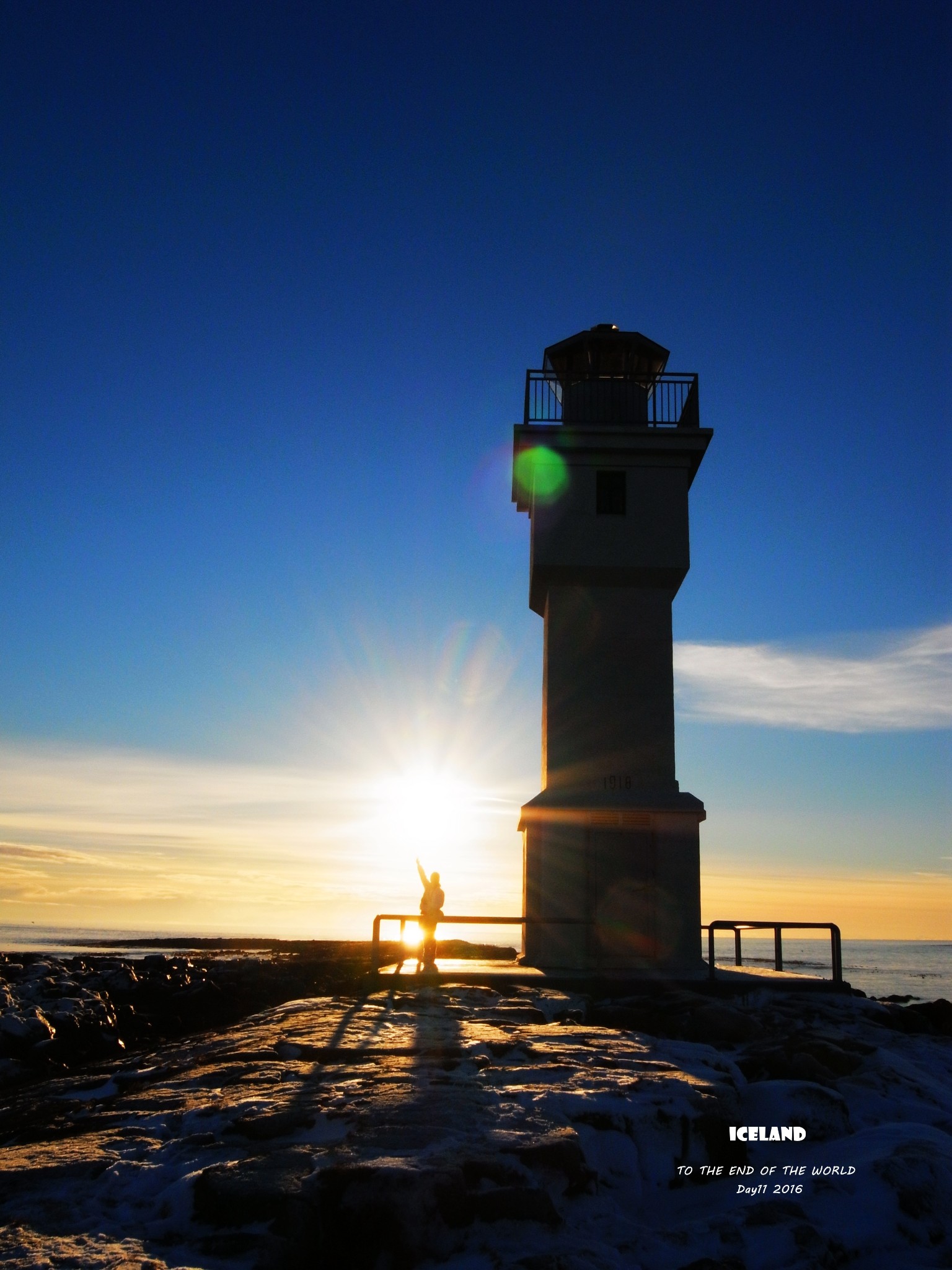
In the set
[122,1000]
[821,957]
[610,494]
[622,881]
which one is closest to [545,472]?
[610,494]

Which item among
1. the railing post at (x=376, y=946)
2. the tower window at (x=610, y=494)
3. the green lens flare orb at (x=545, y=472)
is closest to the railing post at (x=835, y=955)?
the railing post at (x=376, y=946)

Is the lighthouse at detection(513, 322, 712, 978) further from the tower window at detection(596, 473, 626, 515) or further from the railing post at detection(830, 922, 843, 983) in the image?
the railing post at detection(830, 922, 843, 983)

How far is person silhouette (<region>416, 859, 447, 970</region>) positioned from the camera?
13797 mm

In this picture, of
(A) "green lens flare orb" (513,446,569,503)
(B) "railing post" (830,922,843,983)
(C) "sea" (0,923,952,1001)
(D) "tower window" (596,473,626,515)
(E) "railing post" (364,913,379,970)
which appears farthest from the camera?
(C) "sea" (0,923,952,1001)

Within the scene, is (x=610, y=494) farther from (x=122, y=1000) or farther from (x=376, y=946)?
(x=122, y=1000)

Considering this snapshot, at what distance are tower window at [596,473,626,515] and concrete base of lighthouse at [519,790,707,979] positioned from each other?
4.89 meters

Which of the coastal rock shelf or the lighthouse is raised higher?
the lighthouse

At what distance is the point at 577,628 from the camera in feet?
56.9

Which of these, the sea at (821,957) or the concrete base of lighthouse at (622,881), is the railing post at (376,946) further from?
the sea at (821,957)

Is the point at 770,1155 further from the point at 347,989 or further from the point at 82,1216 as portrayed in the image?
the point at 347,989

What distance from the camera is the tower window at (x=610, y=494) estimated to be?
17.5 metres

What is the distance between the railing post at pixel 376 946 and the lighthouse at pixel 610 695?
11.5 ft

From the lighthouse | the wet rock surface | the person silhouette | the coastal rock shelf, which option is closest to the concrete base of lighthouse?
the lighthouse

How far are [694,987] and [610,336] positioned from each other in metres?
11.9
